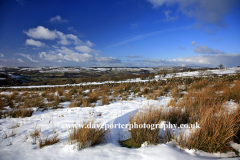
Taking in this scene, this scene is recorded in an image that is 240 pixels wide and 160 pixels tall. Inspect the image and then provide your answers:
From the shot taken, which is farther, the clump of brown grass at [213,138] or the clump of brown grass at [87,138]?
the clump of brown grass at [87,138]

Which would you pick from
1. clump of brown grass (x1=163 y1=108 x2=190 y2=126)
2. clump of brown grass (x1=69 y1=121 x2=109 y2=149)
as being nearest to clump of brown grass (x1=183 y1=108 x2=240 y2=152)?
clump of brown grass (x1=163 y1=108 x2=190 y2=126)

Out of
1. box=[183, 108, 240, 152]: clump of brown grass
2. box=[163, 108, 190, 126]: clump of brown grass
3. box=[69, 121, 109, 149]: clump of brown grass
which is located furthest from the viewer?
box=[163, 108, 190, 126]: clump of brown grass

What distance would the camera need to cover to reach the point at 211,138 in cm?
186

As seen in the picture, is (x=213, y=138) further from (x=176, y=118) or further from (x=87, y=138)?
(x=87, y=138)

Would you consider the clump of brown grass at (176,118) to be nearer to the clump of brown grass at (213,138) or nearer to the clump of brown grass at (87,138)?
the clump of brown grass at (213,138)

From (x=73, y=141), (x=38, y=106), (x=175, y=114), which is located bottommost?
(x=38, y=106)

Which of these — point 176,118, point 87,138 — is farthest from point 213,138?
point 87,138

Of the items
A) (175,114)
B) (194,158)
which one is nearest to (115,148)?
(194,158)

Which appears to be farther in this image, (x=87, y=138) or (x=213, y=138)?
(x=87, y=138)

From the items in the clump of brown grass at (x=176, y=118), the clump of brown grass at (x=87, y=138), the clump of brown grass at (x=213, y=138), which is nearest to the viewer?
the clump of brown grass at (x=213, y=138)

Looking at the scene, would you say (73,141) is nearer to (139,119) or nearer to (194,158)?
(139,119)

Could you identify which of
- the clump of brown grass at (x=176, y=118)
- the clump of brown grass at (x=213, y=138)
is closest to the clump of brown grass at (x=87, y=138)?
the clump of brown grass at (x=213, y=138)

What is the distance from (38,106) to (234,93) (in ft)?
34.3

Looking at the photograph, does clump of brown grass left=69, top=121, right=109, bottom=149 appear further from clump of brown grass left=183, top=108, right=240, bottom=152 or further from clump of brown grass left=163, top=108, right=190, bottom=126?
clump of brown grass left=163, top=108, right=190, bottom=126
